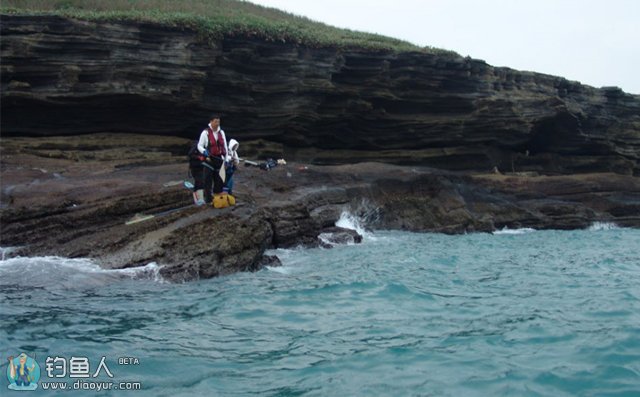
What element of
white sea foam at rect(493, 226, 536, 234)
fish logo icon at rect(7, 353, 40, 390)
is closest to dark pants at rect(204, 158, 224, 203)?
fish logo icon at rect(7, 353, 40, 390)

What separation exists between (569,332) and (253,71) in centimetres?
1719

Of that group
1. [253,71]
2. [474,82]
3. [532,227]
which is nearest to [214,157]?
A: [253,71]

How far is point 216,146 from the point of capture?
13672mm

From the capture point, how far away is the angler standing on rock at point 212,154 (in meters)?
13.6

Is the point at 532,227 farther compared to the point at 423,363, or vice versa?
the point at 532,227

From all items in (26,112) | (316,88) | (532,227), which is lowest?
(532,227)

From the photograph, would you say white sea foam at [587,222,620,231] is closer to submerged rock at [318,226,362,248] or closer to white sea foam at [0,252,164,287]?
submerged rock at [318,226,362,248]

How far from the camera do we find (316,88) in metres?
23.4

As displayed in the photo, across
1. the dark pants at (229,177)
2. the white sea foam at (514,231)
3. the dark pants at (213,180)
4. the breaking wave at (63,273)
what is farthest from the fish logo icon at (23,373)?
the white sea foam at (514,231)

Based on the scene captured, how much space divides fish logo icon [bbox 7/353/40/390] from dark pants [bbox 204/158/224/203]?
7.53 meters

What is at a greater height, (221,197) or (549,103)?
(549,103)

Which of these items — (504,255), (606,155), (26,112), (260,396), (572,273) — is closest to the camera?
(260,396)

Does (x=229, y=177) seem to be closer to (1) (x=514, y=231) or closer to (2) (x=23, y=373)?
(2) (x=23, y=373)

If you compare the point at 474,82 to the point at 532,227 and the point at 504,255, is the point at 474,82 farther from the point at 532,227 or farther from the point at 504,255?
the point at 504,255
